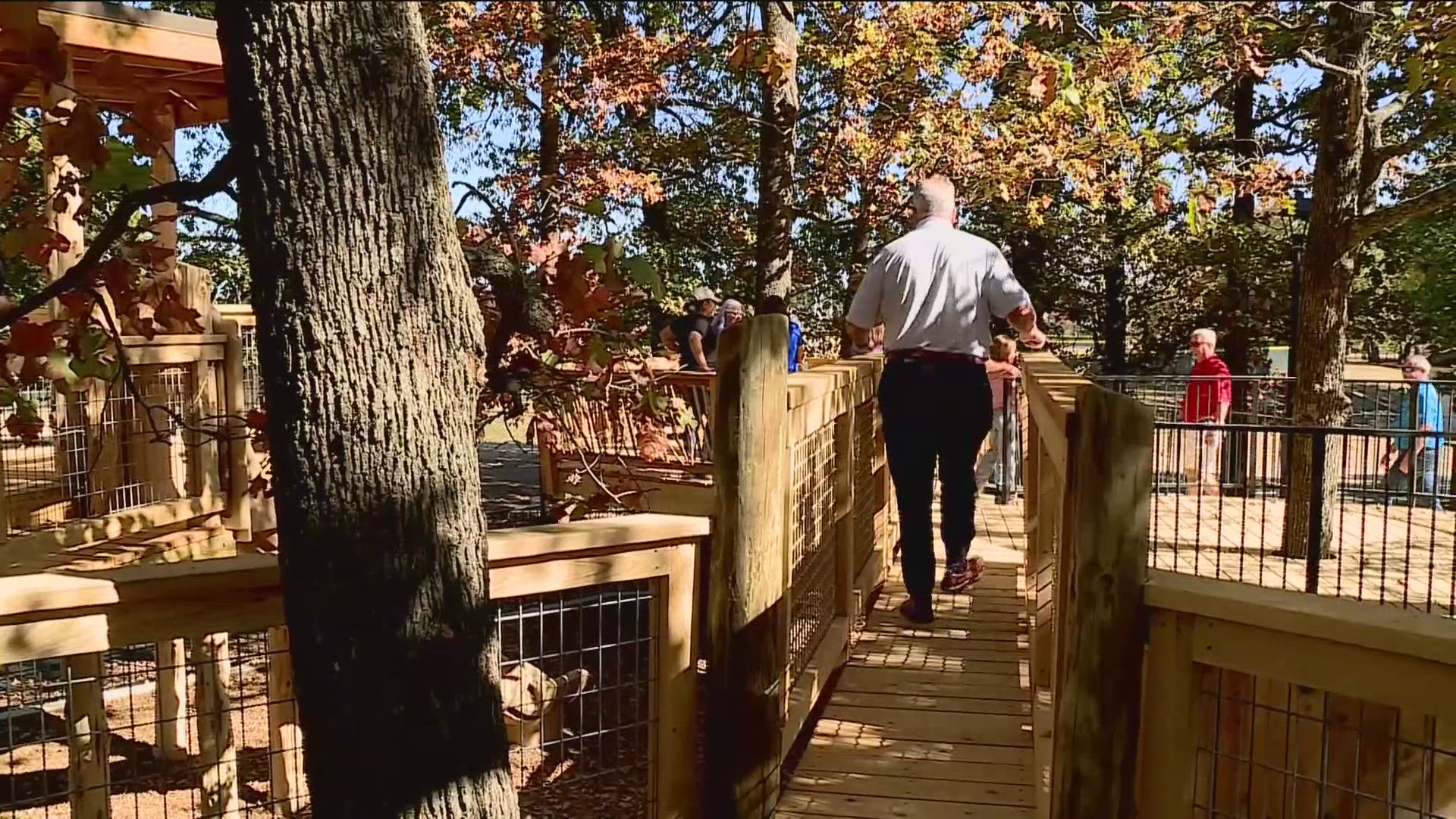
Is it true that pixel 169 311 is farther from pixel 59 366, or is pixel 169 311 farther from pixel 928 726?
pixel 928 726

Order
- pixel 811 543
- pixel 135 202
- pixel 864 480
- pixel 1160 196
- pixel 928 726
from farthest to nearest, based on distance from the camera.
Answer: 1. pixel 1160 196
2. pixel 864 480
3. pixel 928 726
4. pixel 811 543
5. pixel 135 202

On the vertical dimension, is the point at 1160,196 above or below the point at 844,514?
above

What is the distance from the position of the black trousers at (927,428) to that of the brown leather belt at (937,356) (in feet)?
0.04

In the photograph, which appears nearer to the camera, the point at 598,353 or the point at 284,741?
the point at 598,353

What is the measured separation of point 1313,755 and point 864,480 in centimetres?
319

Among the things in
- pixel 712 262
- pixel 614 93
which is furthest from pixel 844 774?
pixel 712 262

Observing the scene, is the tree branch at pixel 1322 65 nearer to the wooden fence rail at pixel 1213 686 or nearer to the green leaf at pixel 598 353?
the green leaf at pixel 598 353

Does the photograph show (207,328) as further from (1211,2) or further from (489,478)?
(489,478)

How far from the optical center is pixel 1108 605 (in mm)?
2434

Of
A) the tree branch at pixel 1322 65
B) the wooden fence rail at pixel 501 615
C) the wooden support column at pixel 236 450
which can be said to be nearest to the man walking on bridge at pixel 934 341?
the wooden fence rail at pixel 501 615

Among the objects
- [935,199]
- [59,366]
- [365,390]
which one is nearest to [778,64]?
[935,199]

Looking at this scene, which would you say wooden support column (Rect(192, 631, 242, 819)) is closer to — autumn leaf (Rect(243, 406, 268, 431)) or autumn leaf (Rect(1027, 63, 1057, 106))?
autumn leaf (Rect(243, 406, 268, 431))

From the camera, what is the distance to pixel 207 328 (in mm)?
6141

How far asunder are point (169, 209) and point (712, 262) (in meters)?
11.1
